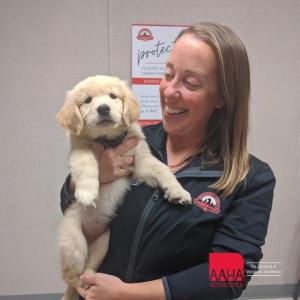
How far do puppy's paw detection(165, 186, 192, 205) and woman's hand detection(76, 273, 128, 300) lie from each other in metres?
0.32

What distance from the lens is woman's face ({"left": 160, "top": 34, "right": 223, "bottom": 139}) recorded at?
3.55ft

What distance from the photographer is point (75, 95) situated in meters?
1.30

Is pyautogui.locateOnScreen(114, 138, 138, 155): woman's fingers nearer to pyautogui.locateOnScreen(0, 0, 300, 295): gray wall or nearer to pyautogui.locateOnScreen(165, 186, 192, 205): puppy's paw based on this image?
pyautogui.locateOnScreen(165, 186, 192, 205): puppy's paw

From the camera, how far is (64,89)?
2.28 m

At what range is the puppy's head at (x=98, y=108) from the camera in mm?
1250

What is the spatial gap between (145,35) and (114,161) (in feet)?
4.31

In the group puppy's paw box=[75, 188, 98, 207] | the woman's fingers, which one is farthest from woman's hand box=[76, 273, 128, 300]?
the woman's fingers

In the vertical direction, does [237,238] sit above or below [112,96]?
below

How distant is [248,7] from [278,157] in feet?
4.04

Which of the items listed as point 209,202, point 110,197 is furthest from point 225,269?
point 110,197

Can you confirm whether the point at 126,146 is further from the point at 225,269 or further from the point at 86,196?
the point at 225,269

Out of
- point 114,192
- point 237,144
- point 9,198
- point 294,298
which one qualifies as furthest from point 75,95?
point 294,298

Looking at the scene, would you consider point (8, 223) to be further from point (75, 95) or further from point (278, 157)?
point (278, 157)

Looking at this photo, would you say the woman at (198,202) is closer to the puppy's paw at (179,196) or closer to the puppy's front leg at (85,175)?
the puppy's paw at (179,196)
